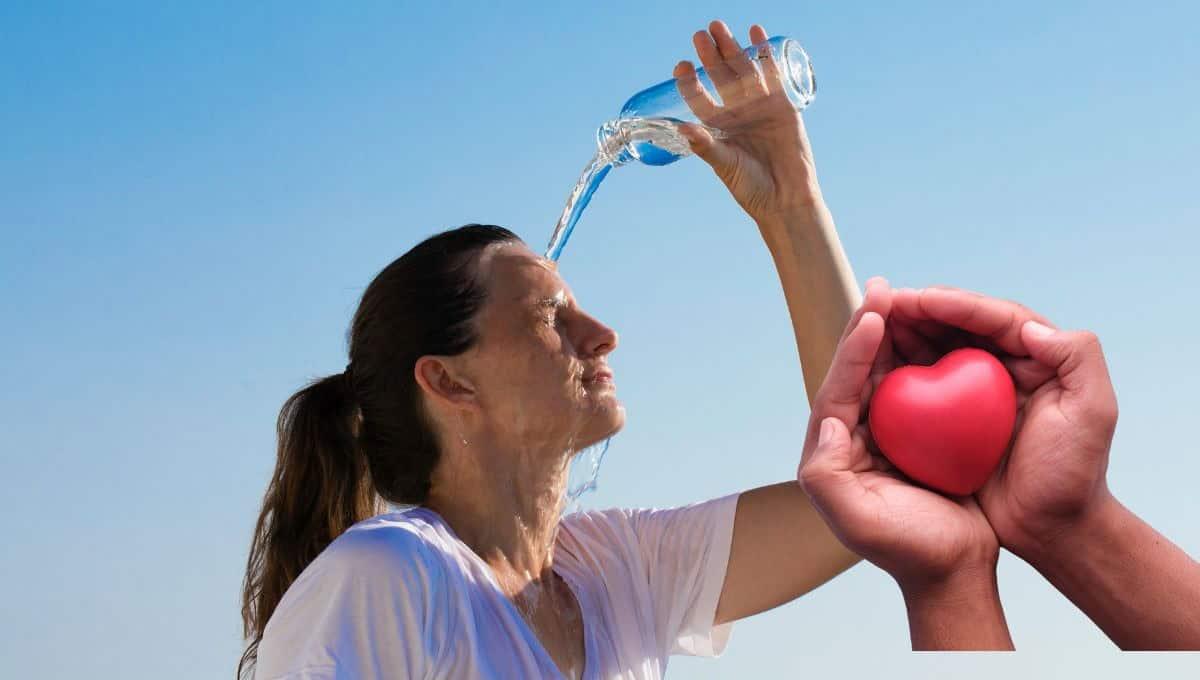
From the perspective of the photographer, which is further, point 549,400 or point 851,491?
point 549,400

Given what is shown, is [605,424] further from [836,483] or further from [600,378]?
[836,483]

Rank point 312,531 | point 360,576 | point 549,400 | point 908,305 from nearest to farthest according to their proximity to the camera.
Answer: point 908,305 < point 360,576 < point 549,400 < point 312,531

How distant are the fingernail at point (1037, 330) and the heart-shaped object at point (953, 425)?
7 cm

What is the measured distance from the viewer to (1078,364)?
1693 mm

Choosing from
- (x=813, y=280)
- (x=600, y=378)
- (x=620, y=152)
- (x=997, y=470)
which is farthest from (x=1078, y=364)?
(x=620, y=152)

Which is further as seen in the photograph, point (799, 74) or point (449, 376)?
point (799, 74)

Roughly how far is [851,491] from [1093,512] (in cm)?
32

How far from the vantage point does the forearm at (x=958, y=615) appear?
1.69m

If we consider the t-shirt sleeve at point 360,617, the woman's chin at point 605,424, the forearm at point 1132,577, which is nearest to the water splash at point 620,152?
the woman's chin at point 605,424

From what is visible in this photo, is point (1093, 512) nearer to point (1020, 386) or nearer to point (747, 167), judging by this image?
point (1020, 386)

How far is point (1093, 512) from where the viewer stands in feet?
5.67

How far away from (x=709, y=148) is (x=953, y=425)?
1318 millimetres

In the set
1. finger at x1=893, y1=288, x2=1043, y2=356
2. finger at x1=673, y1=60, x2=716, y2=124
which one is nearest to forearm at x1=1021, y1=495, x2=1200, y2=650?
finger at x1=893, y1=288, x2=1043, y2=356

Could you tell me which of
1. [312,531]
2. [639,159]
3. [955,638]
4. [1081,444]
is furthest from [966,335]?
[312,531]
